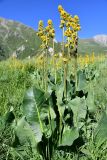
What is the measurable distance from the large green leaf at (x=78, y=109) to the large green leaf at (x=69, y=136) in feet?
1.23

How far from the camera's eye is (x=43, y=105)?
12.5ft

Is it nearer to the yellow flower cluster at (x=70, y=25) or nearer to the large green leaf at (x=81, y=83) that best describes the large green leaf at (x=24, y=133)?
the yellow flower cluster at (x=70, y=25)

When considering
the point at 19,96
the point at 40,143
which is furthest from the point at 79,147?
the point at 19,96

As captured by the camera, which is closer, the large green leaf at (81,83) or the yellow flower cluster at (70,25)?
the yellow flower cluster at (70,25)

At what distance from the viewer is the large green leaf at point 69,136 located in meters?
3.56

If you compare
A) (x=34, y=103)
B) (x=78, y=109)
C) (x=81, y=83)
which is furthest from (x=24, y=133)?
(x=81, y=83)

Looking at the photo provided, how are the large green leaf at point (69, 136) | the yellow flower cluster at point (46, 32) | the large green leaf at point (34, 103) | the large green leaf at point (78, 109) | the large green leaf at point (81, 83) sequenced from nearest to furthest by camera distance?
the large green leaf at point (69, 136)
the large green leaf at point (34, 103)
the yellow flower cluster at point (46, 32)
the large green leaf at point (78, 109)
the large green leaf at point (81, 83)

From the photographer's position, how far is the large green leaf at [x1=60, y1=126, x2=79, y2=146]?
3.56 metres

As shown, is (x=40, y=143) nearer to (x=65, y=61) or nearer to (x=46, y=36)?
(x=65, y=61)

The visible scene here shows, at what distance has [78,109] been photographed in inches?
161

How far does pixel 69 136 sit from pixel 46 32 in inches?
46.7

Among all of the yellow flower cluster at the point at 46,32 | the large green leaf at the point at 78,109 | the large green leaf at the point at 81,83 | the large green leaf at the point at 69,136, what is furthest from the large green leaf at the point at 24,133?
the large green leaf at the point at 81,83

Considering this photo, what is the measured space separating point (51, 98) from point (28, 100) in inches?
9.5

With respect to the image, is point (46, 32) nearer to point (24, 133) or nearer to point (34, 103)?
point (34, 103)
